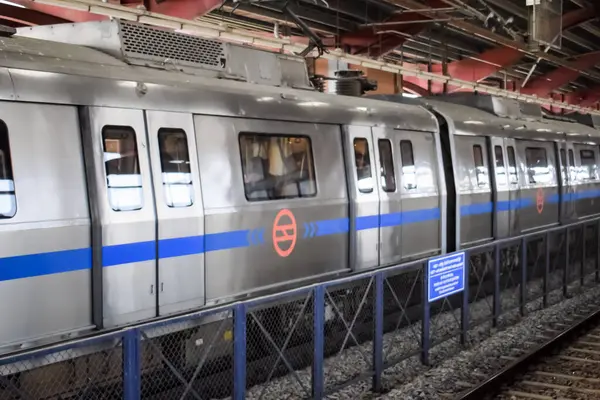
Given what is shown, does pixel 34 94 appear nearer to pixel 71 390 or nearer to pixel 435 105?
pixel 71 390

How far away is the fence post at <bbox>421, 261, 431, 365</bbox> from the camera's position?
7.45 m

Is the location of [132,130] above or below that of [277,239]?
above

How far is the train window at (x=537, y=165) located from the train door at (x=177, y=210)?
325 inches

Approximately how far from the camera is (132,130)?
5.56 meters

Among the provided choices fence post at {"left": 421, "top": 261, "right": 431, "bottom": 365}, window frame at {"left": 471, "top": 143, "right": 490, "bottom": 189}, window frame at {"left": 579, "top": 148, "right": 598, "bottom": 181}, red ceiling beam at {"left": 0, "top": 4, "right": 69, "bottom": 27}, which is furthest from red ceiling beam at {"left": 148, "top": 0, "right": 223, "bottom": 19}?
window frame at {"left": 579, "top": 148, "right": 598, "bottom": 181}

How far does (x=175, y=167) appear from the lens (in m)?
5.87

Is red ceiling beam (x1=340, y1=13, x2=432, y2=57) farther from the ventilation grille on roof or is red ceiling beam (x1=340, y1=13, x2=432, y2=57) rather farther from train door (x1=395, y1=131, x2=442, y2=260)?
the ventilation grille on roof

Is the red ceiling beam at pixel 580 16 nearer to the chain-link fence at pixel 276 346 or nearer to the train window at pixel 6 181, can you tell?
the chain-link fence at pixel 276 346

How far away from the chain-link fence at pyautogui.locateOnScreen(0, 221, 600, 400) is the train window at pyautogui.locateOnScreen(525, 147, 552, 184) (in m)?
2.21

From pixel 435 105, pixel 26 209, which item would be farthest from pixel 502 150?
pixel 26 209

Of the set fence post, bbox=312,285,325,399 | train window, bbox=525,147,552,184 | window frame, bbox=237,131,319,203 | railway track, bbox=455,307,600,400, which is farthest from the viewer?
train window, bbox=525,147,552,184

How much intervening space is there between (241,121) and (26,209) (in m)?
2.34

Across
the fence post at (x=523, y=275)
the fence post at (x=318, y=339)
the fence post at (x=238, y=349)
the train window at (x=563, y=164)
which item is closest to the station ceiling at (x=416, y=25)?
the train window at (x=563, y=164)

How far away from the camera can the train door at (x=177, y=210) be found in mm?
5695
